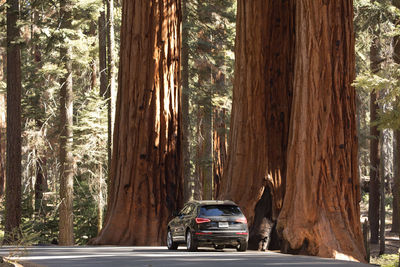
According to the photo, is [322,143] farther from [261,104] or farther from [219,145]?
[219,145]

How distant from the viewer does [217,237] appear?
674 inches

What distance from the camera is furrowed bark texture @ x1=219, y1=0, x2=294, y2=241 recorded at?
20484 mm

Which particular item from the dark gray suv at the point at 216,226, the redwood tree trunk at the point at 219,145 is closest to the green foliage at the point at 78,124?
the redwood tree trunk at the point at 219,145

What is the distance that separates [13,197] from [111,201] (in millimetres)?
8576

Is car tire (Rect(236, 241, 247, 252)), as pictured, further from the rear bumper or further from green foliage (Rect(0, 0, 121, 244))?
green foliage (Rect(0, 0, 121, 244))

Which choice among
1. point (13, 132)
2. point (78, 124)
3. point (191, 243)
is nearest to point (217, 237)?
point (191, 243)

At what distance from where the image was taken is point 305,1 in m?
17.7

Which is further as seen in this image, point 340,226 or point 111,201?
point 111,201

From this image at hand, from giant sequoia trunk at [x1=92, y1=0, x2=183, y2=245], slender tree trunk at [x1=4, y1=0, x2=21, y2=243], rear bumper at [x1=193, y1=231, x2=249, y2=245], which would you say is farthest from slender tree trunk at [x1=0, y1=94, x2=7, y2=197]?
rear bumper at [x1=193, y1=231, x2=249, y2=245]

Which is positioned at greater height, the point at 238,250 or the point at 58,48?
the point at 58,48

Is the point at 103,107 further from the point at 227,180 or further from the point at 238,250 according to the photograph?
the point at 238,250

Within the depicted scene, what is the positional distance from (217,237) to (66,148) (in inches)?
650

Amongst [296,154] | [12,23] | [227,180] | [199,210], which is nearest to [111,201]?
[227,180]

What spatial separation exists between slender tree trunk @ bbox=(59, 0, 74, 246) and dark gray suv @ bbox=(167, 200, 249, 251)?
15.2m
